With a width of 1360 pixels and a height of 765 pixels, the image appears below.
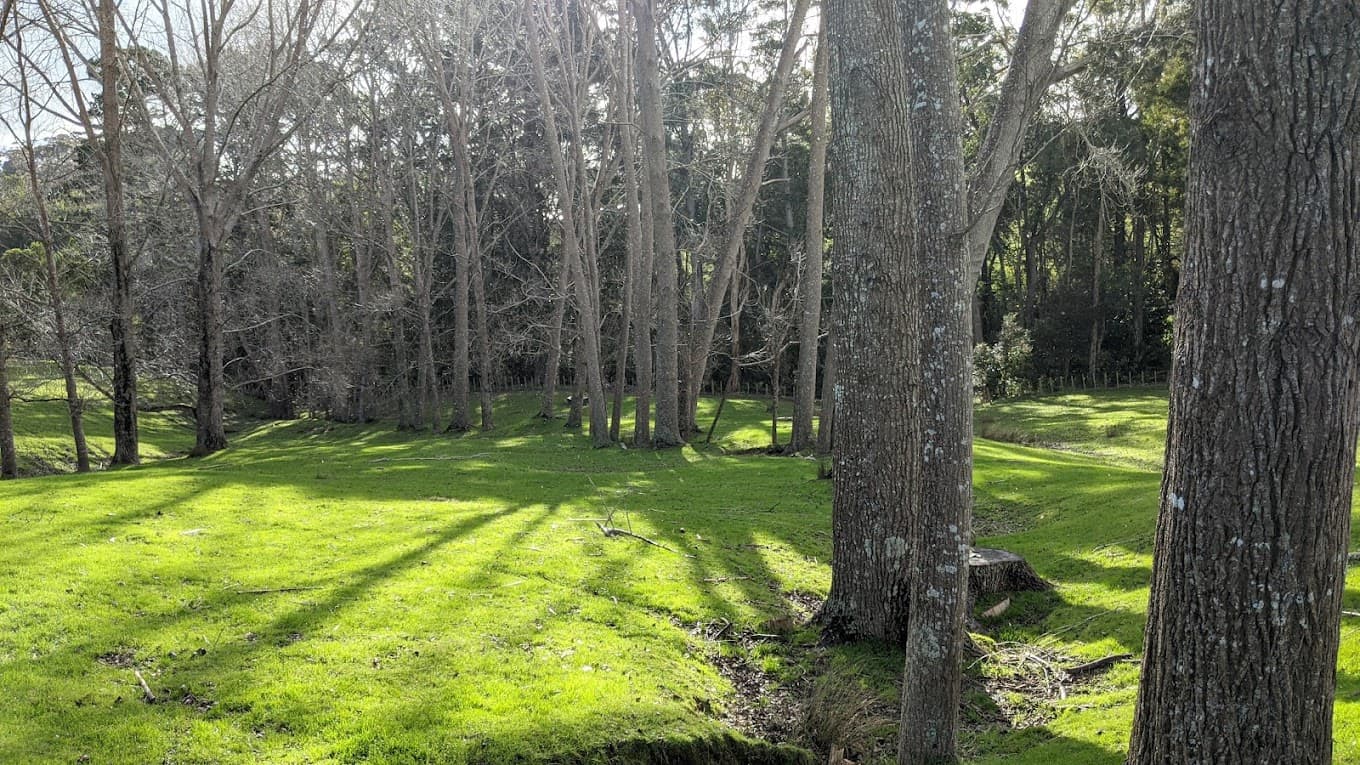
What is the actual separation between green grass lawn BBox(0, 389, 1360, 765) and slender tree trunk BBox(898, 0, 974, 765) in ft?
2.62

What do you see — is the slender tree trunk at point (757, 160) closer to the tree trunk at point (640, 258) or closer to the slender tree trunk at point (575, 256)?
the tree trunk at point (640, 258)

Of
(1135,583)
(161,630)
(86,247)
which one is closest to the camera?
(161,630)

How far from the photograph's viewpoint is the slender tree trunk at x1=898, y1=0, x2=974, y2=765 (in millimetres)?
5125

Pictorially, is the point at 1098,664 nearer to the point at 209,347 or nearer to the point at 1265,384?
the point at 1265,384

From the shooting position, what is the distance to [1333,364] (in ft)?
10.7

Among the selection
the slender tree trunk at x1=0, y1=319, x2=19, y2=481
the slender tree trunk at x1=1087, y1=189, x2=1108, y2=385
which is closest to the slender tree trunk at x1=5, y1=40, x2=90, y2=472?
the slender tree trunk at x1=0, y1=319, x2=19, y2=481

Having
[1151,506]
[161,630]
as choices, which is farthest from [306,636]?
[1151,506]

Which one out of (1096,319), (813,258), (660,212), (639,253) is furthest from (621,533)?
(1096,319)

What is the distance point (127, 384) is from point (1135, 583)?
1897 cm

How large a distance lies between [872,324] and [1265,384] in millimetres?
4086

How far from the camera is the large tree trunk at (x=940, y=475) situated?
5125 mm

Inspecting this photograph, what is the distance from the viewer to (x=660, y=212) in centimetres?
2219

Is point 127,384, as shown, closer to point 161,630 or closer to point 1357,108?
point 161,630

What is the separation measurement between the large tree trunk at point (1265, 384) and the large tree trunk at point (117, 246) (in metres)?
19.2
